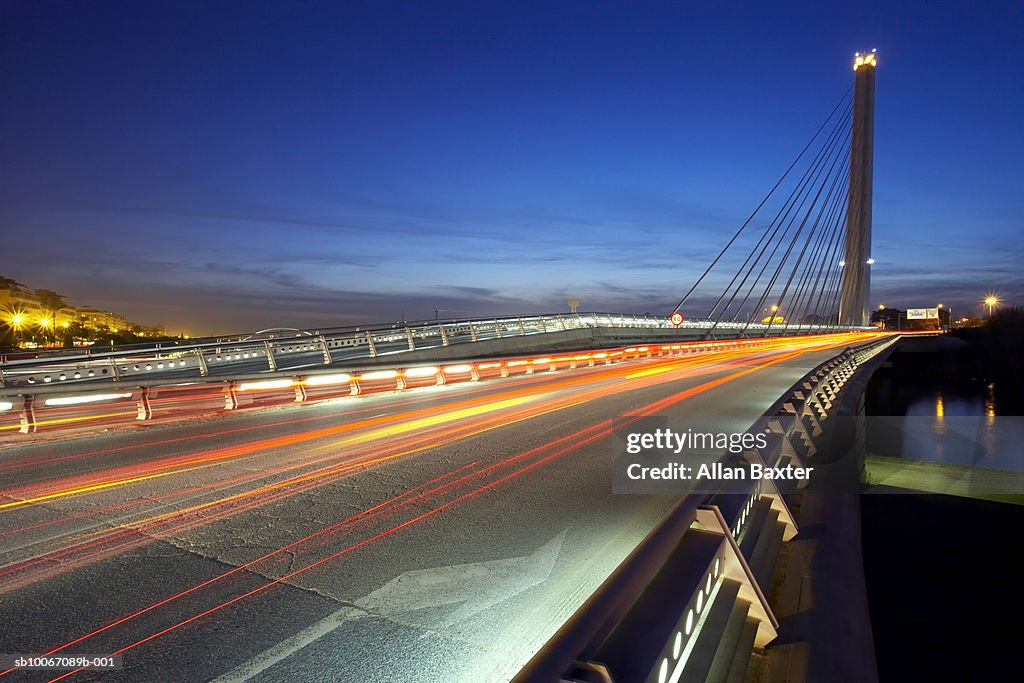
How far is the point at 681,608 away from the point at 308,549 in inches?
153

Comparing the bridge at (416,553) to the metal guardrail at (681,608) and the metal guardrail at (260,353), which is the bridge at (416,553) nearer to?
the metal guardrail at (681,608)

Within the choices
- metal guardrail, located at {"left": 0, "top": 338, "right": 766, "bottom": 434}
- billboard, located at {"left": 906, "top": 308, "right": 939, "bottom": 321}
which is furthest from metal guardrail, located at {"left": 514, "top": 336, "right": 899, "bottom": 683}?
billboard, located at {"left": 906, "top": 308, "right": 939, "bottom": 321}

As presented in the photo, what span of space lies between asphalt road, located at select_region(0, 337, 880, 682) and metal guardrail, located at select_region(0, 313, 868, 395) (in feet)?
24.8

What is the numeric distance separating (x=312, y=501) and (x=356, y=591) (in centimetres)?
269

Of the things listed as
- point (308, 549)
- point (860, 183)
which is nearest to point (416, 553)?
point (308, 549)

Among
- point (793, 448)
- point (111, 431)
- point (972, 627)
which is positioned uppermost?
point (793, 448)

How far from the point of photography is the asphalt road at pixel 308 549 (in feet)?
11.8

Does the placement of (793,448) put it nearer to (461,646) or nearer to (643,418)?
(461,646)

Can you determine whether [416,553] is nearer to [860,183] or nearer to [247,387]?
[247,387]

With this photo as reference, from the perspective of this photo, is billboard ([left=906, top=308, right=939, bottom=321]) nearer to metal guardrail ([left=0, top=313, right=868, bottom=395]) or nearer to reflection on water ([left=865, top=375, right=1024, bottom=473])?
reflection on water ([left=865, top=375, right=1024, bottom=473])

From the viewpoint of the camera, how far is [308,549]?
5246 millimetres

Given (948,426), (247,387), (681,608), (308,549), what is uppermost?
(681,608)

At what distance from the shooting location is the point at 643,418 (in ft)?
43.5

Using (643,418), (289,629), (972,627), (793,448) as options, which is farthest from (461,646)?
(643,418)
